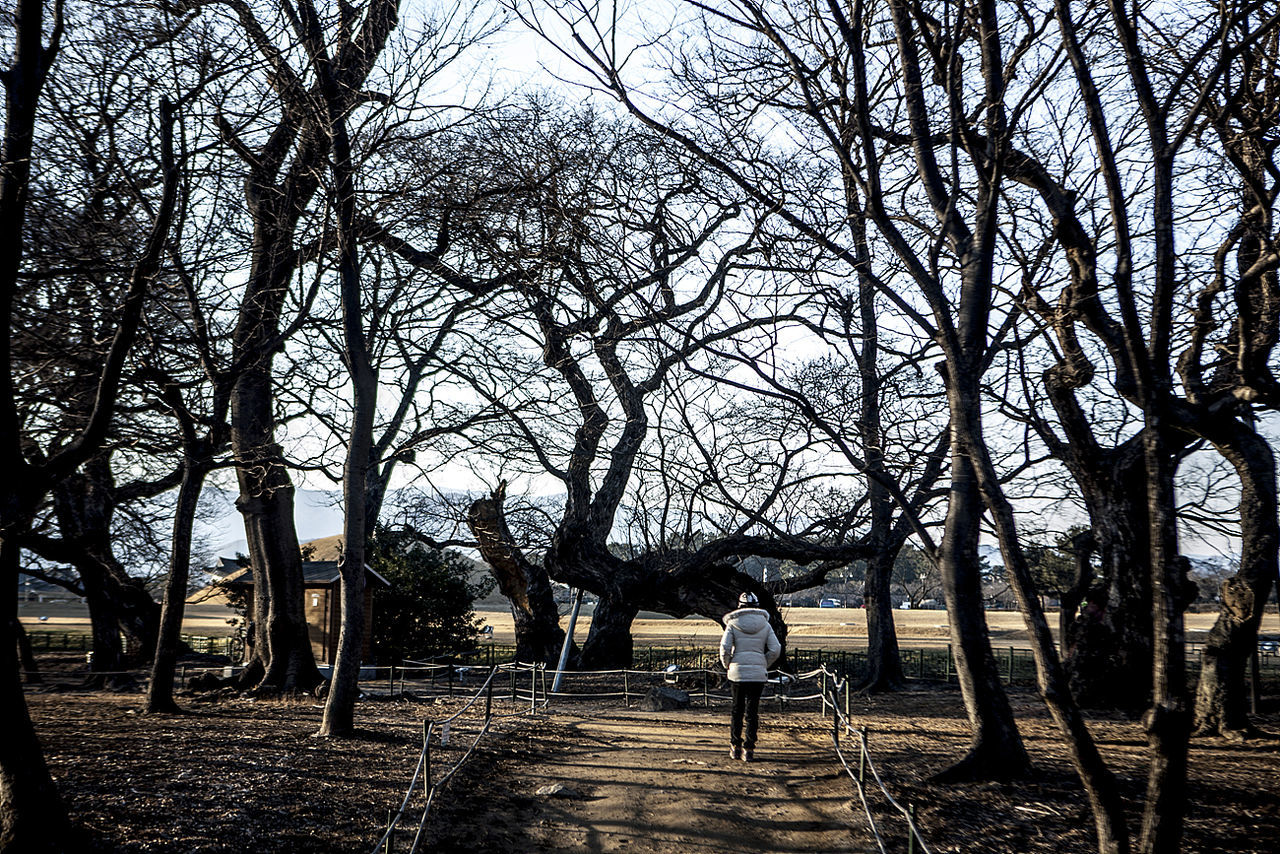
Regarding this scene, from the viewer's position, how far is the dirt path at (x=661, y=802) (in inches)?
277

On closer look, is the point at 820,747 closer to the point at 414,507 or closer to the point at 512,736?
the point at 512,736

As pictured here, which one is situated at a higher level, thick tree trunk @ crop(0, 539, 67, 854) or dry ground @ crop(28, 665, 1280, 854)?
thick tree trunk @ crop(0, 539, 67, 854)

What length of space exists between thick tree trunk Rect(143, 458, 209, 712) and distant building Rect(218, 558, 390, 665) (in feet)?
41.9

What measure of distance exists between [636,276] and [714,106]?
1871 millimetres

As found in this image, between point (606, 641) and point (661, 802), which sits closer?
point (661, 802)

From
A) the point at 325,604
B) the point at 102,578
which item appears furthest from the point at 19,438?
the point at 325,604

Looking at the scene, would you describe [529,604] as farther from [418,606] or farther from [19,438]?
[19,438]

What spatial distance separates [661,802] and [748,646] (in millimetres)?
2473

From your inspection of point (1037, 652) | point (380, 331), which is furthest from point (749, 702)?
point (380, 331)

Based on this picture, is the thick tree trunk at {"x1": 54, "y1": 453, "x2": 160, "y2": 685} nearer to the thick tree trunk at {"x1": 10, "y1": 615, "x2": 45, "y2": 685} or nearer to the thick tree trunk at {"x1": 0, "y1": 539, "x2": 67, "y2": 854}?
the thick tree trunk at {"x1": 10, "y1": 615, "x2": 45, "y2": 685}

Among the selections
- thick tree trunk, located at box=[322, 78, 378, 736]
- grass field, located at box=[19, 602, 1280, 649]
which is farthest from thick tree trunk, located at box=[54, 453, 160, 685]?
thick tree trunk, located at box=[322, 78, 378, 736]

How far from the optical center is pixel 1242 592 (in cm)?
1169

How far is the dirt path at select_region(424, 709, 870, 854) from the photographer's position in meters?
7.04

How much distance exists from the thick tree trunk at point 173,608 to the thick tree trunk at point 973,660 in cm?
1105
